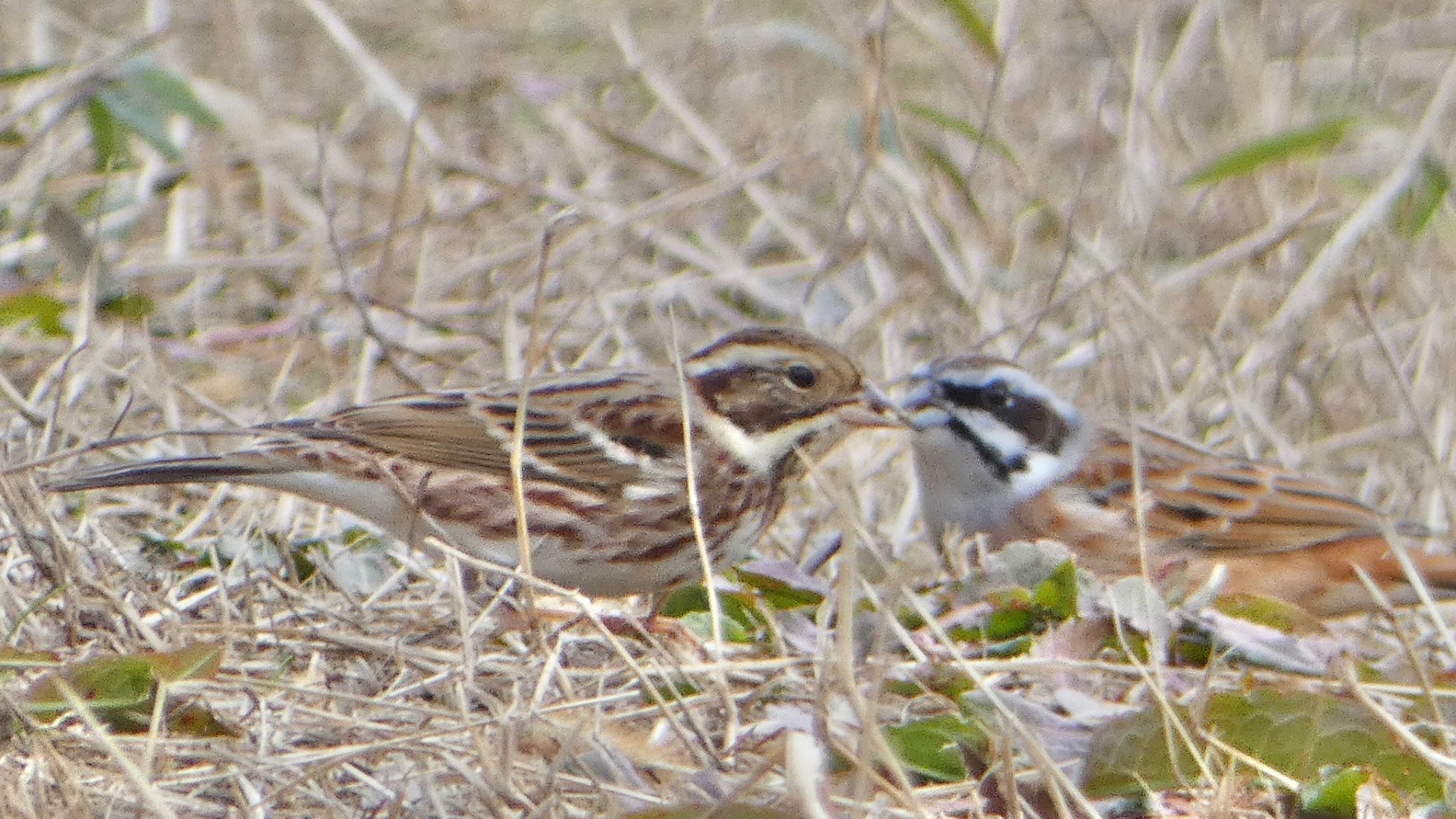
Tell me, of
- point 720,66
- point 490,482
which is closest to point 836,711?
point 490,482

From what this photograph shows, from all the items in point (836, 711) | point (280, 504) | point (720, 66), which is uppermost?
point (720, 66)

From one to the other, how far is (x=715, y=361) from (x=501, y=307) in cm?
Answer: 173

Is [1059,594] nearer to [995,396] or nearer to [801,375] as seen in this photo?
[801,375]

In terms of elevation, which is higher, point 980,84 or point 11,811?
point 980,84

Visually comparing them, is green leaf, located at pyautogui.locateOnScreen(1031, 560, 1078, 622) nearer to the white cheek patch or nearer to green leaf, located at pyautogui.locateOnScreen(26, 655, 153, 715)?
the white cheek patch

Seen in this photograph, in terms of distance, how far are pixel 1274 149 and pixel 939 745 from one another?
2.98 metres

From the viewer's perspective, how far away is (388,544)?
4438 mm

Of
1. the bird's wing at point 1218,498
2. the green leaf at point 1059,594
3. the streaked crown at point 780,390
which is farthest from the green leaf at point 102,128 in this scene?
the green leaf at point 1059,594

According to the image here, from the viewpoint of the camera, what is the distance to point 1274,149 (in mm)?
5648

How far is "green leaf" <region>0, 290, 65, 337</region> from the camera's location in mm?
5340

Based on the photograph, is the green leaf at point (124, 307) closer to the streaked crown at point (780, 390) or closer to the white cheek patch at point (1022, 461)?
the streaked crown at point (780, 390)

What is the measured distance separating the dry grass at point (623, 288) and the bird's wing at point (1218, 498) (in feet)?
0.75

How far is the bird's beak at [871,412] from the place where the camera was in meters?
4.48

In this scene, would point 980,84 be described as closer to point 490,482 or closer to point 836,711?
point 490,482
